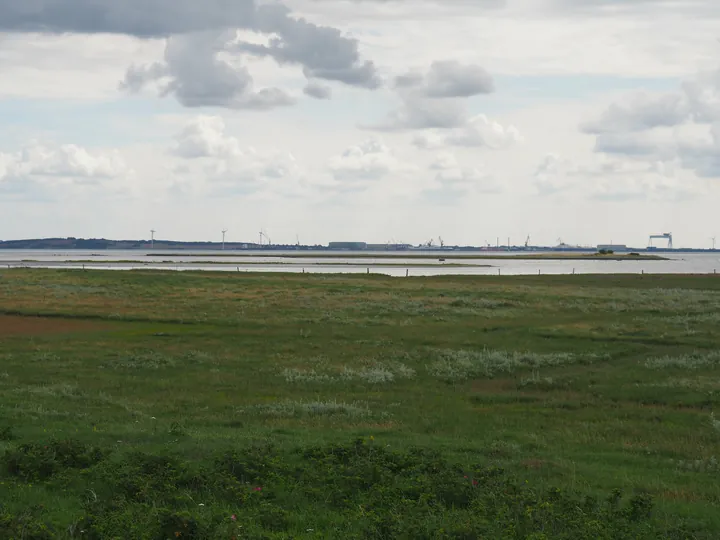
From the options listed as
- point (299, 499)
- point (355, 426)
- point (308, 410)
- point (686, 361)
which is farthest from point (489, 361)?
point (299, 499)

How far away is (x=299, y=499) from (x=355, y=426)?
7.27m

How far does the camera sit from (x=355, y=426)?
67.3ft

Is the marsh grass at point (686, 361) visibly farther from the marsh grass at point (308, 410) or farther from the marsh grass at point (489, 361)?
the marsh grass at point (308, 410)

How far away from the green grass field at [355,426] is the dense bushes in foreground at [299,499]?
0.04 meters

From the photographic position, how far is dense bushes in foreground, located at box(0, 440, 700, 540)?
1138cm

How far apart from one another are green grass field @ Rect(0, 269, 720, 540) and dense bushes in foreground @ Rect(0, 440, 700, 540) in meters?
0.04

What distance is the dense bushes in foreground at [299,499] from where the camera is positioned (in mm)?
11375

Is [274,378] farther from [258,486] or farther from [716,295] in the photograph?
[716,295]

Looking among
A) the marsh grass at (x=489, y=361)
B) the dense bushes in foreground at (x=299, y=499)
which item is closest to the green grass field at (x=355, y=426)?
the dense bushes in foreground at (x=299, y=499)

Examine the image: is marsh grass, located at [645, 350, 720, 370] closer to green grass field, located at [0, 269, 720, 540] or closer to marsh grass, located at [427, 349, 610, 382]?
green grass field, located at [0, 269, 720, 540]

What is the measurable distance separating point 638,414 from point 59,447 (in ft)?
54.1

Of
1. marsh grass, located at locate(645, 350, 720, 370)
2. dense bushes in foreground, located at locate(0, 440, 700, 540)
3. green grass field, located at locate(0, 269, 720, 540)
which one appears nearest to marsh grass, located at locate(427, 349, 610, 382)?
green grass field, located at locate(0, 269, 720, 540)

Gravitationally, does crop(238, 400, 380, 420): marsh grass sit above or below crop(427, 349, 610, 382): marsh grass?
below

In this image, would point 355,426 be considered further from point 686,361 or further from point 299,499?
point 686,361
